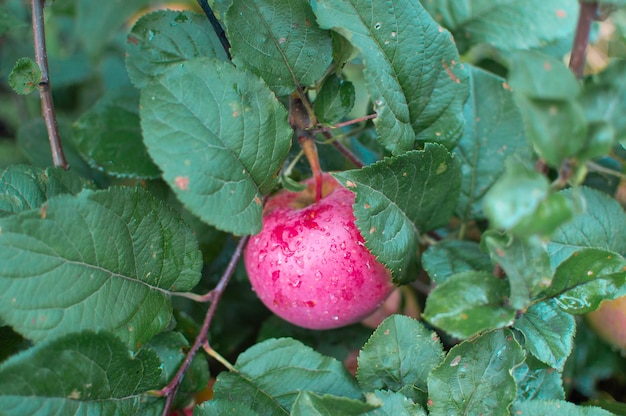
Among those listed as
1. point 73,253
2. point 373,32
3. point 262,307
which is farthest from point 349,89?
point 262,307

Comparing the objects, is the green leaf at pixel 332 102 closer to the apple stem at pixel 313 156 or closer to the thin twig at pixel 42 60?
the apple stem at pixel 313 156

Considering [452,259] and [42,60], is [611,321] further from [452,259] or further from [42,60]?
[42,60]

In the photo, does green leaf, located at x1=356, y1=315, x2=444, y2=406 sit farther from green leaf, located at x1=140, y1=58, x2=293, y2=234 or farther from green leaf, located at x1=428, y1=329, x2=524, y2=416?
green leaf, located at x1=140, y1=58, x2=293, y2=234

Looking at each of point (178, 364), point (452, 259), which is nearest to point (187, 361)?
point (178, 364)

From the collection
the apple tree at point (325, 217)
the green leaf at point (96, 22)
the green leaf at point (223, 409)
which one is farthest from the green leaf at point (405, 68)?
the green leaf at point (96, 22)

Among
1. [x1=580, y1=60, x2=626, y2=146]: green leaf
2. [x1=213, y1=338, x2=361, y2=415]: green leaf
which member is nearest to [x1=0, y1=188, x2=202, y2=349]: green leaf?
[x1=213, y1=338, x2=361, y2=415]: green leaf

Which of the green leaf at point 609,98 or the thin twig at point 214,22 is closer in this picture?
the green leaf at point 609,98
